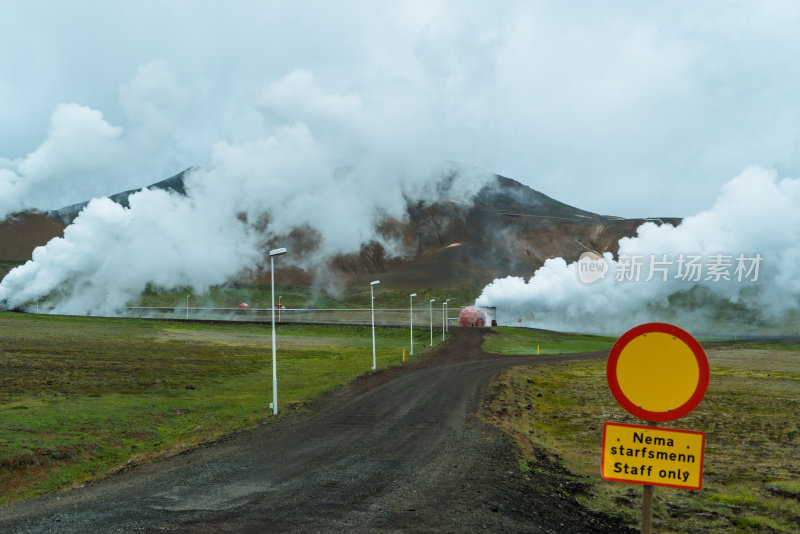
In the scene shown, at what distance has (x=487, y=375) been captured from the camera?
168 ft

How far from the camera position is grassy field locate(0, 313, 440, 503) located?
20531 mm

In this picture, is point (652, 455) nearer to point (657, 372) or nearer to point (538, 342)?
point (657, 372)

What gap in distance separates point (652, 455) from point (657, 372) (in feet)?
2.70

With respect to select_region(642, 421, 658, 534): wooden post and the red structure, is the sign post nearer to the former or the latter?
select_region(642, 421, 658, 534): wooden post

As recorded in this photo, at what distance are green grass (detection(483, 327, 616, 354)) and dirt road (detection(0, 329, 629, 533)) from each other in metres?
73.0

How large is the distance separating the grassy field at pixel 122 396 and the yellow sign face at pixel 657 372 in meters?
17.3

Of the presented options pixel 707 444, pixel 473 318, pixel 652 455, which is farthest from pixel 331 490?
pixel 473 318

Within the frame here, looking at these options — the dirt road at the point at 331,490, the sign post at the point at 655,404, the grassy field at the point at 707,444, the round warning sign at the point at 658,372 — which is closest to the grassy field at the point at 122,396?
the dirt road at the point at 331,490

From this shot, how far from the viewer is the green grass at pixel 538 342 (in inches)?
3964

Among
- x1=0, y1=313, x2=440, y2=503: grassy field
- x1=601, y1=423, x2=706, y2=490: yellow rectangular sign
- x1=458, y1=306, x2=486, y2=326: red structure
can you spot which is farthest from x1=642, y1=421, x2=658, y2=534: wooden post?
x1=458, y1=306, x2=486, y2=326: red structure

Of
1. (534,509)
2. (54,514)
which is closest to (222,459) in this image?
(54,514)

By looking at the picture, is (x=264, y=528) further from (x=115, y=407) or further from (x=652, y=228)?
(x=652, y=228)

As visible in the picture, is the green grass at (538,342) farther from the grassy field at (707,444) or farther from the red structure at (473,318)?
the grassy field at (707,444)

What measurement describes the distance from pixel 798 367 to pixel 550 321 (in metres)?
86.2
